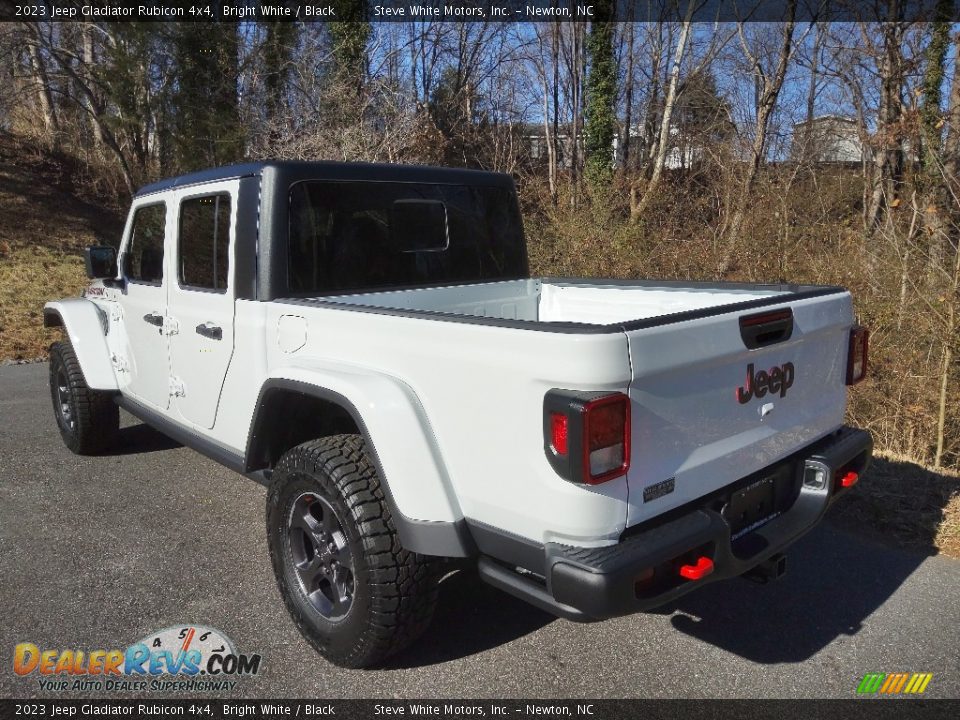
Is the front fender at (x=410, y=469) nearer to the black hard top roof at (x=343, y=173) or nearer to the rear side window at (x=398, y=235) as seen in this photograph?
the rear side window at (x=398, y=235)

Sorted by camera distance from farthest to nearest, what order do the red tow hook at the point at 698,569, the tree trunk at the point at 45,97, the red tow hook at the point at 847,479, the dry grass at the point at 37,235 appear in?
the tree trunk at the point at 45,97 < the dry grass at the point at 37,235 < the red tow hook at the point at 847,479 < the red tow hook at the point at 698,569

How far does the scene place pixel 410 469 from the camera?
248 centimetres

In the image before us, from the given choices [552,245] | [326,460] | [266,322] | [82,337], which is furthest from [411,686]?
[552,245]

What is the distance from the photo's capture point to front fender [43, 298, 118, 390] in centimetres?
486

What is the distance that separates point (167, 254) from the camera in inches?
160

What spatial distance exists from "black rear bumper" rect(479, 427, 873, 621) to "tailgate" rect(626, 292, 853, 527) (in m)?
0.07

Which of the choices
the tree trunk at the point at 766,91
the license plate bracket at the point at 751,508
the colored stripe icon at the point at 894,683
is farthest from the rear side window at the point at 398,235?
the tree trunk at the point at 766,91

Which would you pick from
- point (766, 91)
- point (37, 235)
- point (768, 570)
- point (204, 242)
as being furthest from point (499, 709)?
point (37, 235)

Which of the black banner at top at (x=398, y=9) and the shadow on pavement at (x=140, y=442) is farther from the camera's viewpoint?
the black banner at top at (x=398, y=9)

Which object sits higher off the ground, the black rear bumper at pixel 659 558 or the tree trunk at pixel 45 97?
the tree trunk at pixel 45 97

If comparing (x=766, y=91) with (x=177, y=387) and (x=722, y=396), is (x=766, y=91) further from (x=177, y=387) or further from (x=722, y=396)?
(x=722, y=396)

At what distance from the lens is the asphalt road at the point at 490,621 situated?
276 centimetres

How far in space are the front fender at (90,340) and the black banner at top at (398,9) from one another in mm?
14403

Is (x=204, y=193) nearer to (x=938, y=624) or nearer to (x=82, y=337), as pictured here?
(x=82, y=337)
